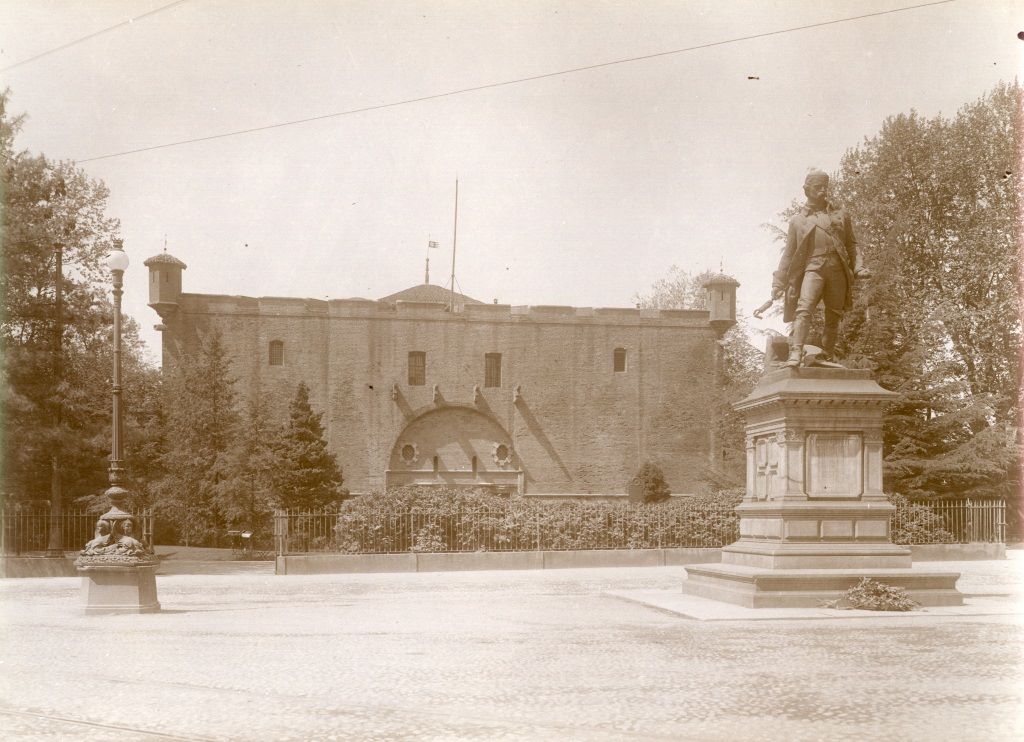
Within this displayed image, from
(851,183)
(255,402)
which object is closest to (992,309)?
(851,183)

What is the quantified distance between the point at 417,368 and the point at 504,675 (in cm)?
4165

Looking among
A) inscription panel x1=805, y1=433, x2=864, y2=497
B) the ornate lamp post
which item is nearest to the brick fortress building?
the ornate lamp post

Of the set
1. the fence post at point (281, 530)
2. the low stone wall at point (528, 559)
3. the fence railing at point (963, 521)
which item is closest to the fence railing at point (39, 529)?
the fence post at point (281, 530)

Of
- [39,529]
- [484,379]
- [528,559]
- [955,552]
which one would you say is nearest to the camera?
[528,559]

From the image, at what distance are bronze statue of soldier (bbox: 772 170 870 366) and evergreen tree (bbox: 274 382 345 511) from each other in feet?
73.9

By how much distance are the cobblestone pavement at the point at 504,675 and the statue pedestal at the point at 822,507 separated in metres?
0.90

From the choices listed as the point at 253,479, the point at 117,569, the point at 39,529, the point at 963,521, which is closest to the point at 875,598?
the point at 117,569

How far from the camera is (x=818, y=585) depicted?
10.8 m

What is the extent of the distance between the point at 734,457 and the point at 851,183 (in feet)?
34.4

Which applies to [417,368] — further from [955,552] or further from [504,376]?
[955,552]

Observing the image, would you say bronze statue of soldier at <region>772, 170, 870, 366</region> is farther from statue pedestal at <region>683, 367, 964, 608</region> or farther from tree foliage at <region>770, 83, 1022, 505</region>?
tree foliage at <region>770, 83, 1022, 505</region>

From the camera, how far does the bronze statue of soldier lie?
1170cm

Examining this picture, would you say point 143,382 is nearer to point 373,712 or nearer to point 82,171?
point 82,171

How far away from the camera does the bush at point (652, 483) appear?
4822 centimetres
